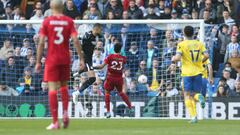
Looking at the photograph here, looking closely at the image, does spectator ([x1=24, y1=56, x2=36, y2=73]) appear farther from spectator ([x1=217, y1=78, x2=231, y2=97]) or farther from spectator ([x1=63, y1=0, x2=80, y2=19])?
spectator ([x1=217, y1=78, x2=231, y2=97])

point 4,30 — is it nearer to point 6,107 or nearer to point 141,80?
point 6,107

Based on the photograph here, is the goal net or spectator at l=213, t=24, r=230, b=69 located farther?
spectator at l=213, t=24, r=230, b=69

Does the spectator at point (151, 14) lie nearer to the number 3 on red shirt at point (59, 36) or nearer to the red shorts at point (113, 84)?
the red shorts at point (113, 84)

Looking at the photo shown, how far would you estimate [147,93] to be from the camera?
79.2 feet

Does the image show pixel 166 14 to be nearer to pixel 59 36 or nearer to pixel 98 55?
pixel 98 55

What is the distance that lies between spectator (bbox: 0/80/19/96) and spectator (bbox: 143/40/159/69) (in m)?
3.58

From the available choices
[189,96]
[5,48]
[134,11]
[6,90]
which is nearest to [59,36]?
[189,96]

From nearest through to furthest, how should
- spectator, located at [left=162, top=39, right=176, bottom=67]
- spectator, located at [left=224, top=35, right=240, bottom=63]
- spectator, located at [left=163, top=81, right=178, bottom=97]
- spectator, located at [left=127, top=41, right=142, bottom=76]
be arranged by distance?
spectator, located at [left=163, top=81, right=178, bottom=97], spectator, located at [left=162, top=39, right=176, bottom=67], spectator, located at [left=127, top=41, right=142, bottom=76], spectator, located at [left=224, top=35, right=240, bottom=63]

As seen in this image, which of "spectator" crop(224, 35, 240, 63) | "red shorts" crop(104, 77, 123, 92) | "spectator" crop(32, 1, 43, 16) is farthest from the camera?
"spectator" crop(32, 1, 43, 16)

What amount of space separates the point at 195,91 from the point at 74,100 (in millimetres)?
4706

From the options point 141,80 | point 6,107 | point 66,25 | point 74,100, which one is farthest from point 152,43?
point 66,25

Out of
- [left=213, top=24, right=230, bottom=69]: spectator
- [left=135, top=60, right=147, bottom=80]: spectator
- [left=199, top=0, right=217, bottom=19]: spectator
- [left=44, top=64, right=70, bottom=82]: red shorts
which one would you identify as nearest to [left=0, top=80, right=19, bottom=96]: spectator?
[left=135, top=60, right=147, bottom=80]: spectator

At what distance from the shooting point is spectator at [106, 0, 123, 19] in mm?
28250

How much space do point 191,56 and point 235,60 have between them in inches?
223
